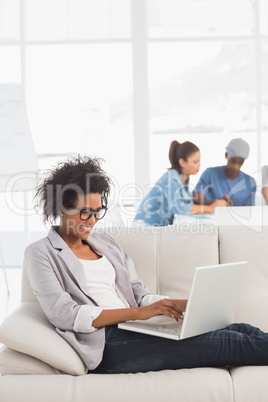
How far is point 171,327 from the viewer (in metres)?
2.07

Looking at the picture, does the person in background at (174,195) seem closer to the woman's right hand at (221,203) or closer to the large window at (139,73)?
the woman's right hand at (221,203)

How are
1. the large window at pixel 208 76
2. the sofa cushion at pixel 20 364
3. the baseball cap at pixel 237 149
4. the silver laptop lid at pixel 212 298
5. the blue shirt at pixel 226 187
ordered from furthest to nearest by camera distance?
the large window at pixel 208 76 → the baseball cap at pixel 237 149 → the blue shirt at pixel 226 187 → the sofa cushion at pixel 20 364 → the silver laptop lid at pixel 212 298

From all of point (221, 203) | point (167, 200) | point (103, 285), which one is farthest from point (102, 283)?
point (221, 203)

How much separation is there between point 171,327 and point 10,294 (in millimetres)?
3024

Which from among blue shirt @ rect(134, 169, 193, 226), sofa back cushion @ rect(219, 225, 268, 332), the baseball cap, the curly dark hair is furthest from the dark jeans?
the baseball cap

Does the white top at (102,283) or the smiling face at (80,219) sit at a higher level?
the smiling face at (80,219)

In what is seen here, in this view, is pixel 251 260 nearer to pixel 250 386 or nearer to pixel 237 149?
pixel 250 386

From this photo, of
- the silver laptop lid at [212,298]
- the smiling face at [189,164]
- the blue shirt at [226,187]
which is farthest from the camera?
the blue shirt at [226,187]

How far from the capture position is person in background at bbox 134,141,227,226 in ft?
13.5

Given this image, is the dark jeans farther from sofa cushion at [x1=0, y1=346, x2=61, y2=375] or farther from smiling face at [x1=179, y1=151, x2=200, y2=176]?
smiling face at [x1=179, y1=151, x2=200, y2=176]

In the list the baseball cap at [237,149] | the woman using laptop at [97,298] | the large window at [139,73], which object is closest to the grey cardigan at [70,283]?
the woman using laptop at [97,298]

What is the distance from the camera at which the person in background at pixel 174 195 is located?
412 centimetres

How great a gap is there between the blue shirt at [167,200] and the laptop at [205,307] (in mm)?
1971

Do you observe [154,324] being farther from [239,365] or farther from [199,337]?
[239,365]
